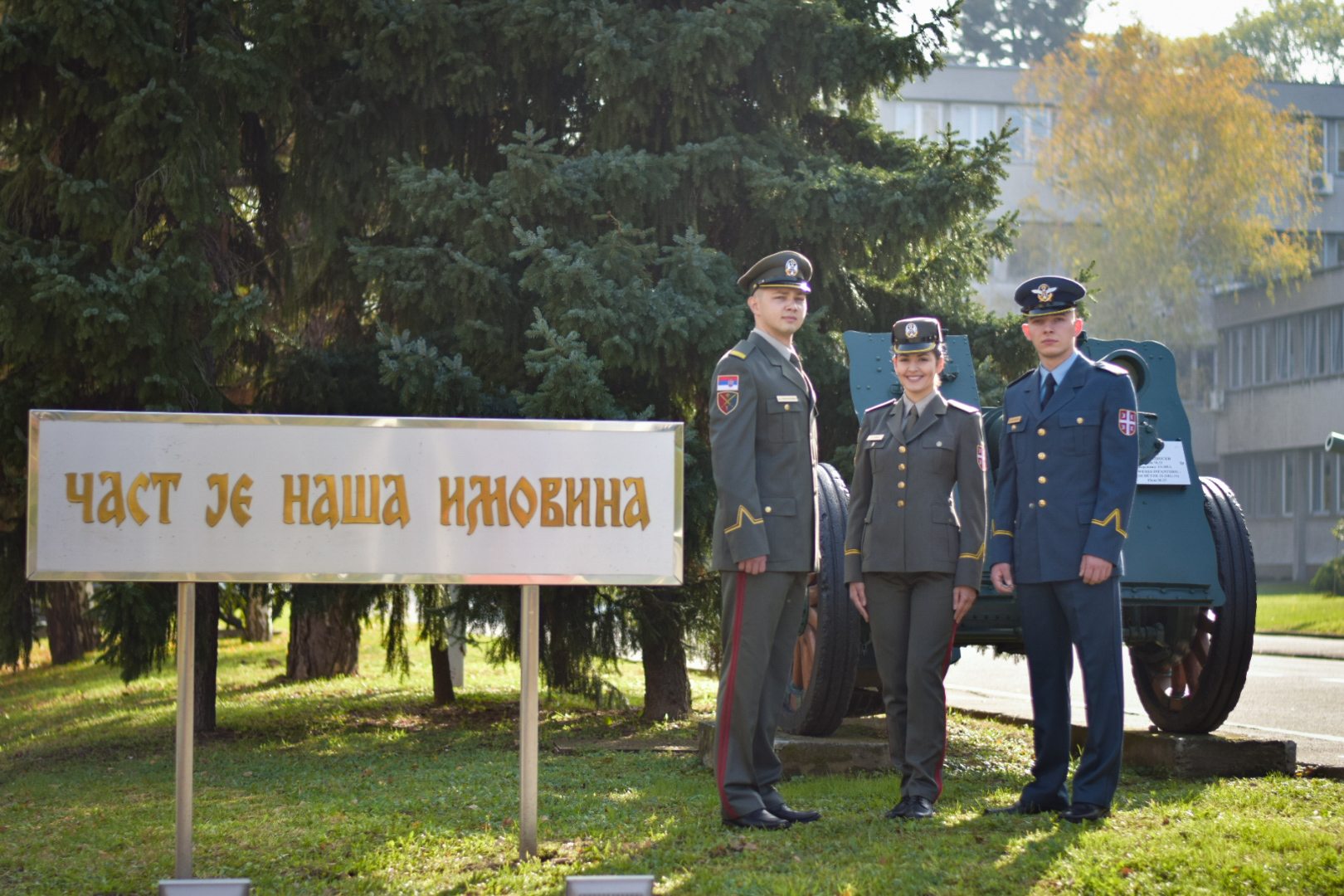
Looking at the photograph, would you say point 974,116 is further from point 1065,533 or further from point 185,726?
point 185,726

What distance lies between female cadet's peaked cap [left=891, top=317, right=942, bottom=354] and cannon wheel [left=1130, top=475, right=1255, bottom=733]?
1.99 metres

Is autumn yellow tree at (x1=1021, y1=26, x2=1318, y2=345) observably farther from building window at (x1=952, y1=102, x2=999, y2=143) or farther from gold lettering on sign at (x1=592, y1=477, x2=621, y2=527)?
gold lettering on sign at (x1=592, y1=477, x2=621, y2=527)

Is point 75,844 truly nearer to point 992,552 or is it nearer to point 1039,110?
point 992,552

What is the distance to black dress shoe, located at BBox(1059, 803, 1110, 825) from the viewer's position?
4.98m

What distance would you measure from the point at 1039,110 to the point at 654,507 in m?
38.1

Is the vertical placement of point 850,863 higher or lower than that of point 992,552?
lower

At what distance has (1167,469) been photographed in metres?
6.34

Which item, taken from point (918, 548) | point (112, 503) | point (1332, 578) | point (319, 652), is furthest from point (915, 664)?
point (1332, 578)

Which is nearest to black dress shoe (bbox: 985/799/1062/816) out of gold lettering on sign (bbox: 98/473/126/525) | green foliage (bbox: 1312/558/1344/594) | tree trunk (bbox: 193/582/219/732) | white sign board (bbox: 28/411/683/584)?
white sign board (bbox: 28/411/683/584)

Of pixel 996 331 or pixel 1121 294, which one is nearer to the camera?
pixel 996 331

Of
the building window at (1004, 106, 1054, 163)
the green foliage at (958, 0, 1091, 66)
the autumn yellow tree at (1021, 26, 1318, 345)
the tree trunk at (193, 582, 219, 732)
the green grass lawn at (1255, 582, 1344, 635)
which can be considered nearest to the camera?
the tree trunk at (193, 582, 219, 732)

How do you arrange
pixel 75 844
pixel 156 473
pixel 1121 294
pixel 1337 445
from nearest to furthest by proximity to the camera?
pixel 156 473 → pixel 75 844 → pixel 1337 445 → pixel 1121 294

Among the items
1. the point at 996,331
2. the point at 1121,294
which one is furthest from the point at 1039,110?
the point at 996,331

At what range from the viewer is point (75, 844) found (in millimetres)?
5207
